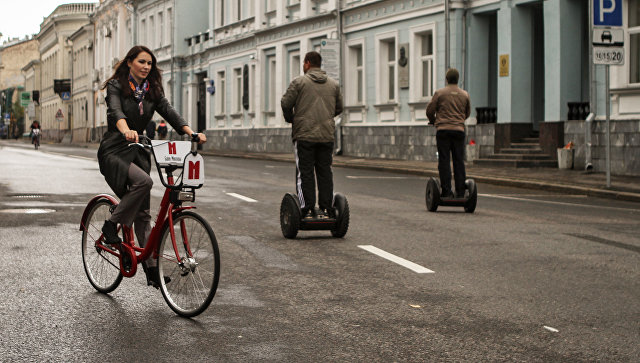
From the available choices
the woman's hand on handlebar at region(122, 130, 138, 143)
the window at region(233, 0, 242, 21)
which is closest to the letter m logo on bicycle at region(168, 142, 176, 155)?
the woman's hand on handlebar at region(122, 130, 138, 143)

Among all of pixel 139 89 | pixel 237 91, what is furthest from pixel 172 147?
pixel 237 91

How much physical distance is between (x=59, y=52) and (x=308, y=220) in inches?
3813

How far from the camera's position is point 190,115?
54.7 meters

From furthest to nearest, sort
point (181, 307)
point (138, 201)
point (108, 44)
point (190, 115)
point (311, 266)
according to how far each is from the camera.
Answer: point (108, 44)
point (190, 115)
point (311, 266)
point (138, 201)
point (181, 307)

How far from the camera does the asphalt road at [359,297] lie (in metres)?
5.41

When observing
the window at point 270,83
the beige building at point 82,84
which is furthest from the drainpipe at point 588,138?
the beige building at point 82,84

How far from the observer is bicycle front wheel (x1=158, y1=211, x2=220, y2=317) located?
6.01 metres

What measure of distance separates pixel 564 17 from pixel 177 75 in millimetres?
35295

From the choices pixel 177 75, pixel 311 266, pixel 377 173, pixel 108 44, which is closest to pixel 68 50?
pixel 108 44

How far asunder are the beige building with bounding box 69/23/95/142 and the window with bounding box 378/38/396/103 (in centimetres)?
5262

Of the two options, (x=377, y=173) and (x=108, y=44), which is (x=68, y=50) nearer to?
(x=108, y=44)

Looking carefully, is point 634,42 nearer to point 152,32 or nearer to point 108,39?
point 152,32

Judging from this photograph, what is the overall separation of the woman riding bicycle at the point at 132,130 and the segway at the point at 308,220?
3.40 m

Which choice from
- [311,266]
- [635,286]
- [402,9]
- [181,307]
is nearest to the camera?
[181,307]
